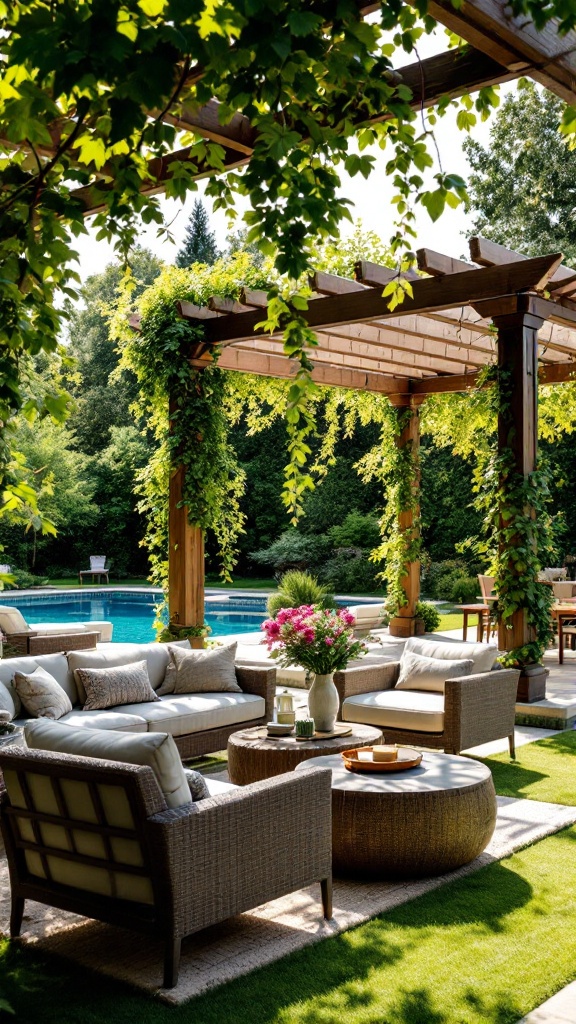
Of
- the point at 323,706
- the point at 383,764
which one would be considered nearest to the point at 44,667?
the point at 323,706

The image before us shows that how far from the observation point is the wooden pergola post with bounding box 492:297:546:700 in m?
7.78

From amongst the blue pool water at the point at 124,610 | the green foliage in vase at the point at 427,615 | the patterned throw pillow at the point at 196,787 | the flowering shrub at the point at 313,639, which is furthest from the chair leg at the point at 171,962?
the blue pool water at the point at 124,610

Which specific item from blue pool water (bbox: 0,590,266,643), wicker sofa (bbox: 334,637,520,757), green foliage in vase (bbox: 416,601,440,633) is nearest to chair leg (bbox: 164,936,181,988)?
wicker sofa (bbox: 334,637,520,757)

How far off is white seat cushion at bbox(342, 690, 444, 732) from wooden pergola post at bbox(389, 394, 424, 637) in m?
5.71

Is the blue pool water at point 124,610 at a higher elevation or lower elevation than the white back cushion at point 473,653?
lower

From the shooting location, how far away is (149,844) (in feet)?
10.8

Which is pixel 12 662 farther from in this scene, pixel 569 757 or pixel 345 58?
pixel 345 58

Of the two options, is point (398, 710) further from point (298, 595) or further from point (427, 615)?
point (427, 615)

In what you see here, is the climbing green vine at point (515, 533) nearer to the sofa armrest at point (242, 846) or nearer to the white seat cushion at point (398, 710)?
the white seat cushion at point (398, 710)

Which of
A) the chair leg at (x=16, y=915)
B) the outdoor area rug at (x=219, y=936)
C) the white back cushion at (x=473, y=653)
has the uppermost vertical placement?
the white back cushion at (x=473, y=653)

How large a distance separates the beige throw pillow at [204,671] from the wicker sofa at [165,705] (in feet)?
0.16

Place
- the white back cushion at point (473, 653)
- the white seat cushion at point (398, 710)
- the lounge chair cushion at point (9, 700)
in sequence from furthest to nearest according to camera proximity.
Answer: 1. the white back cushion at point (473, 653)
2. the white seat cushion at point (398, 710)
3. the lounge chair cushion at point (9, 700)

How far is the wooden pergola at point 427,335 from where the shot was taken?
24.9 ft

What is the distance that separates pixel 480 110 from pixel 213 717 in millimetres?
4245
